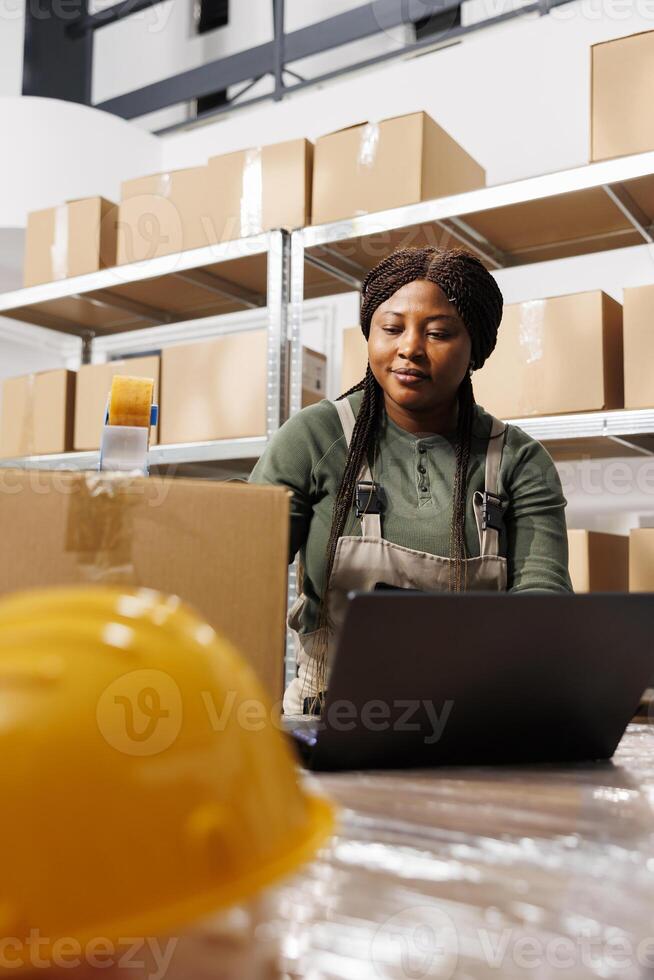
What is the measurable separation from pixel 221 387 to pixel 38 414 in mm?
737

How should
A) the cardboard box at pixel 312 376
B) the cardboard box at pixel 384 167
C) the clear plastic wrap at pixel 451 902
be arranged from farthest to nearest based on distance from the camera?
1. the cardboard box at pixel 312 376
2. the cardboard box at pixel 384 167
3. the clear plastic wrap at pixel 451 902

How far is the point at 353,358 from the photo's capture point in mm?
2336

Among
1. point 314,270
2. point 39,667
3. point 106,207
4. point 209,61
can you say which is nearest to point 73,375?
point 106,207

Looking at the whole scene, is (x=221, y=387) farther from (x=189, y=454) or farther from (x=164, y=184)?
(x=164, y=184)

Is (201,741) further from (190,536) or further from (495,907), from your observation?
(190,536)

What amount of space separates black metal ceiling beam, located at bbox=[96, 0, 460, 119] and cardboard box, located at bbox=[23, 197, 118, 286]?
1.08m

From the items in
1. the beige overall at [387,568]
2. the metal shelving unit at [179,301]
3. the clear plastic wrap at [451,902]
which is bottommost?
the clear plastic wrap at [451,902]

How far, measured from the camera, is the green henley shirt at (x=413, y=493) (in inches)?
50.6

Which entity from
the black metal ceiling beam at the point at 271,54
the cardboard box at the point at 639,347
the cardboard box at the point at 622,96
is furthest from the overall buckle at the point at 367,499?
the black metal ceiling beam at the point at 271,54

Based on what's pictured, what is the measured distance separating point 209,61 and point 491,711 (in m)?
3.77

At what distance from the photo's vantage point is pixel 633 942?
350 mm

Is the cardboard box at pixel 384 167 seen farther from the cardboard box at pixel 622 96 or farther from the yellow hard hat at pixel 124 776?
the yellow hard hat at pixel 124 776

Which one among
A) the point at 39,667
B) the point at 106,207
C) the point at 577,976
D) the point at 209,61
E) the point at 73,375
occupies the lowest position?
the point at 577,976

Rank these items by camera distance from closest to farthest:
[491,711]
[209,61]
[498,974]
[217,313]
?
[498,974], [491,711], [217,313], [209,61]
